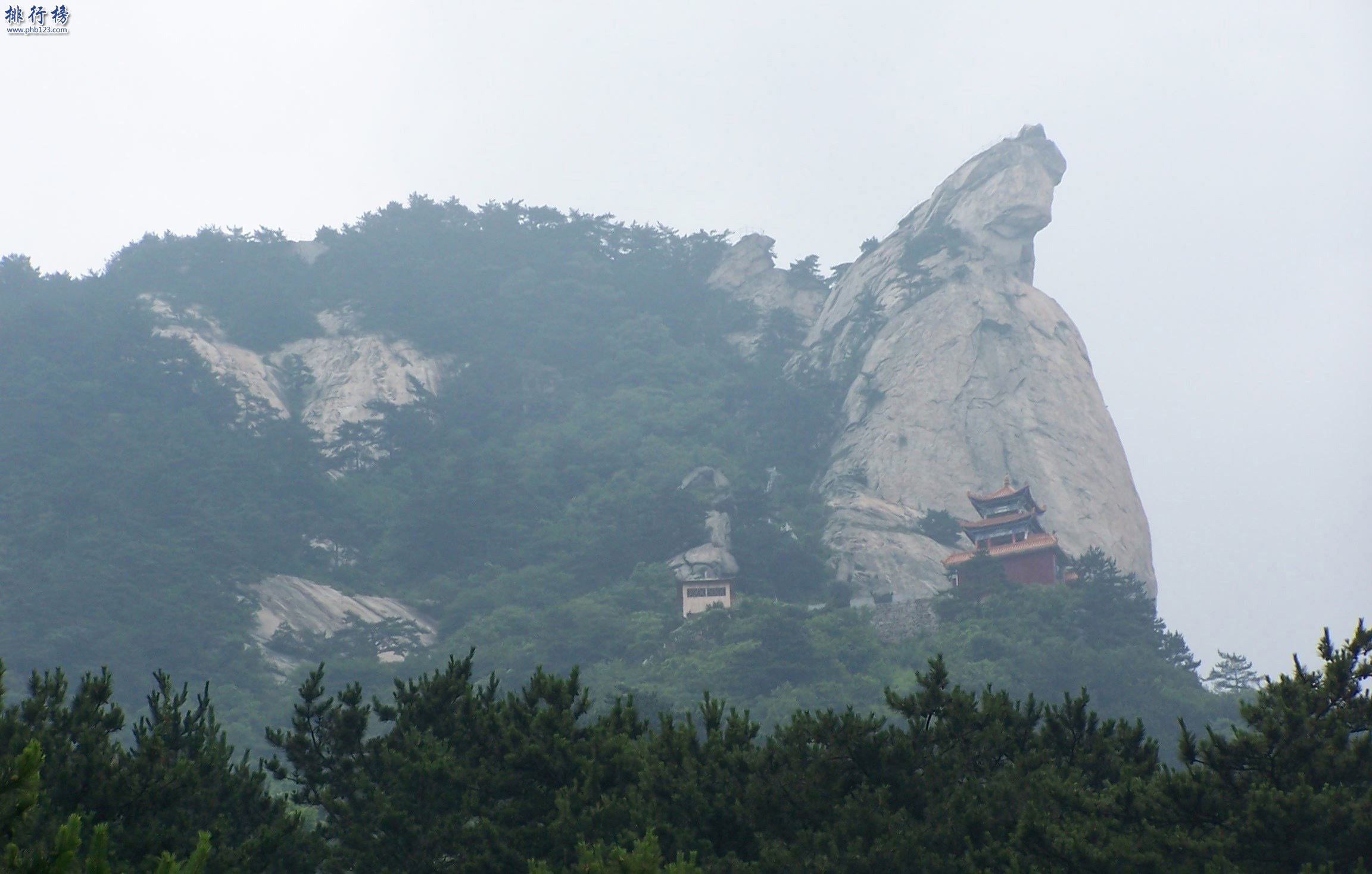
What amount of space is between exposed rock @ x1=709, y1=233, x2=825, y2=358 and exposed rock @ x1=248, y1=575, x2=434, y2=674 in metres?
31.2

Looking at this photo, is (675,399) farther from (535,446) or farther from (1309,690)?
(1309,690)

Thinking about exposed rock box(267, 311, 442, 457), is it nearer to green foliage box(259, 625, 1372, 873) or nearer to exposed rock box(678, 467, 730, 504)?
exposed rock box(678, 467, 730, 504)

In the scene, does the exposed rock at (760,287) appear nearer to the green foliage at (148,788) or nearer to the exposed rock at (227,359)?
the exposed rock at (227,359)

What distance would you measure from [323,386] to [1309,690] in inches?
1932

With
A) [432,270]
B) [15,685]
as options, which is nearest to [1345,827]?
[15,685]

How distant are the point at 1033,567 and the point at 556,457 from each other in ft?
69.4

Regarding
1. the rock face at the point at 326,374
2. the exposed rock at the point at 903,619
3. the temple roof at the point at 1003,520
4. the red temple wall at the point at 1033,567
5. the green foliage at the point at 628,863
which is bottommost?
the green foliage at the point at 628,863

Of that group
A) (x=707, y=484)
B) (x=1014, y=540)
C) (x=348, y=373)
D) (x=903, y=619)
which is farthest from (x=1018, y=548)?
(x=348, y=373)

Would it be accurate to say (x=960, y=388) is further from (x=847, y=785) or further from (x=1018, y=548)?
(x=847, y=785)

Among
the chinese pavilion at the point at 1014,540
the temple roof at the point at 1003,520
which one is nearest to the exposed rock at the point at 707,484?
the chinese pavilion at the point at 1014,540

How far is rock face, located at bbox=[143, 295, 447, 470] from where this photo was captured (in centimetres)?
5025

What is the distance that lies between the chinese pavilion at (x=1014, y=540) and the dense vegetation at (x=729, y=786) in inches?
1200

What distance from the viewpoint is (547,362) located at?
63375mm

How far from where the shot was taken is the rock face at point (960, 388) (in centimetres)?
5000
